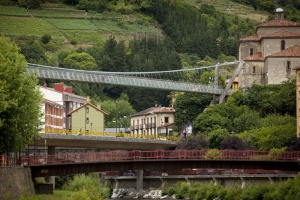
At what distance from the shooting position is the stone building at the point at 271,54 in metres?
153

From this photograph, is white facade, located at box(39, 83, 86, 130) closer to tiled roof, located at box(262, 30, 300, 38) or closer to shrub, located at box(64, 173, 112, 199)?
tiled roof, located at box(262, 30, 300, 38)

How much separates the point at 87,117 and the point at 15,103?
265ft

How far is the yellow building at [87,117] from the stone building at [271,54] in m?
18.9

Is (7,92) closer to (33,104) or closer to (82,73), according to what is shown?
(33,104)

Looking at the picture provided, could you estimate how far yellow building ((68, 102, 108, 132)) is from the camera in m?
168

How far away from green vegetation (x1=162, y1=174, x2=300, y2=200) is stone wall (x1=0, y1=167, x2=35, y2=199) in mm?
18202

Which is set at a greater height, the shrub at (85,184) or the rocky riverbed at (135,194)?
the shrub at (85,184)

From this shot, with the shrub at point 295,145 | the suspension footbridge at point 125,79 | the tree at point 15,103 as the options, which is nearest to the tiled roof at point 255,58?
the suspension footbridge at point 125,79

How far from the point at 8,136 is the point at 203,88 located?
3031 inches

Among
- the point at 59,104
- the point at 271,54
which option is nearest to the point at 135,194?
the point at 271,54

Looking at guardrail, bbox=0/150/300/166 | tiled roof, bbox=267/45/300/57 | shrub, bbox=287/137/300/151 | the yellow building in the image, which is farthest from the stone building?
guardrail, bbox=0/150/300/166

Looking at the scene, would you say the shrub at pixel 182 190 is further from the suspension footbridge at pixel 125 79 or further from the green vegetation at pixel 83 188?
the suspension footbridge at pixel 125 79

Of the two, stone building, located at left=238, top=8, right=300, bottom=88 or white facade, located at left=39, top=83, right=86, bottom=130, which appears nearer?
stone building, located at left=238, top=8, right=300, bottom=88

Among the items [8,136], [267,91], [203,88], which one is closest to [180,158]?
[8,136]
